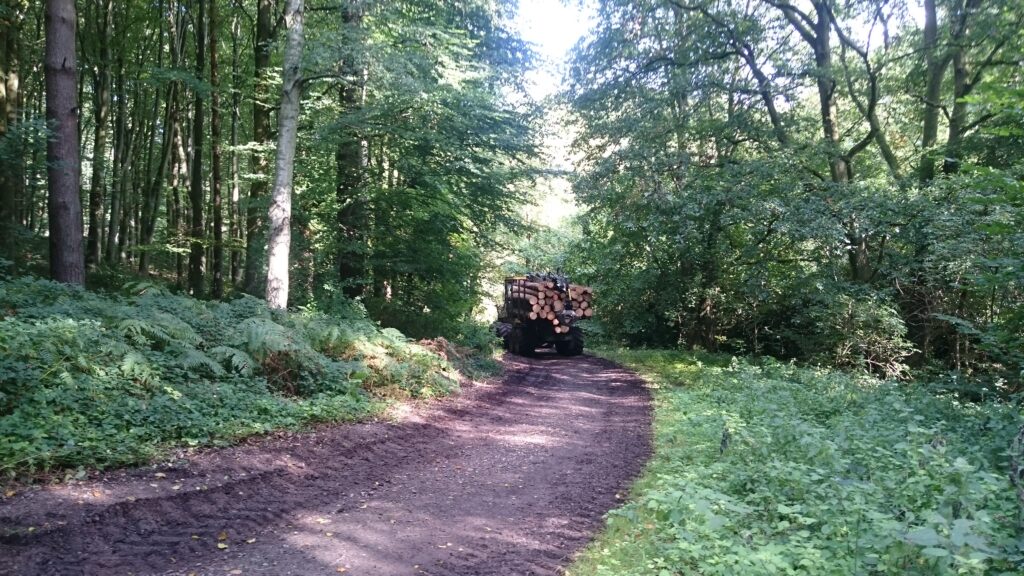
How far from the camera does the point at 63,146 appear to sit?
8812 millimetres

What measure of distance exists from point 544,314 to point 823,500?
14.1 meters

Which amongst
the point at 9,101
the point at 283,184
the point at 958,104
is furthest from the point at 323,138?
the point at 958,104

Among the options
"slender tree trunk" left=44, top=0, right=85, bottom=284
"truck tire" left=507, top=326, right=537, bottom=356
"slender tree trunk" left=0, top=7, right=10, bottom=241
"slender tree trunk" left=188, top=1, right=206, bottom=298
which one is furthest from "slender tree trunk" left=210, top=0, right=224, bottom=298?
"truck tire" left=507, top=326, right=537, bottom=356

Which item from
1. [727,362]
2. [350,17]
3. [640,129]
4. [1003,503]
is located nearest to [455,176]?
[350,17]

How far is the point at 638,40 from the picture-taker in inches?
655

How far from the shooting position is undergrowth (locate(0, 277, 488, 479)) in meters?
4.91

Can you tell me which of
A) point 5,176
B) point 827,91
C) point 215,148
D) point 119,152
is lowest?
point 5,176

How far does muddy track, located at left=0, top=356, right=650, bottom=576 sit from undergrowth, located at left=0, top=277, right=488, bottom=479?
1.34 feet

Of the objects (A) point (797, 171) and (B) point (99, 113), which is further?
(B) point (99, 113)

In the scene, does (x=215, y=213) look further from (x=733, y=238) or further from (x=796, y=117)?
(x=796, y=117)

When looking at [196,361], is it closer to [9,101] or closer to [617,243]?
[9,101]

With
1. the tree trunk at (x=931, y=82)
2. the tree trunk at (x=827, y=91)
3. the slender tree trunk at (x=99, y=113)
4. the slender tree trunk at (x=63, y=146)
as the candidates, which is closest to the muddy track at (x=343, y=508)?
the slender tree trunk at (x=63, y=146)

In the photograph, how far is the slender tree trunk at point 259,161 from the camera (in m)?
13.0

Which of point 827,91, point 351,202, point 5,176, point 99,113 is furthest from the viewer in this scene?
point 99,113
